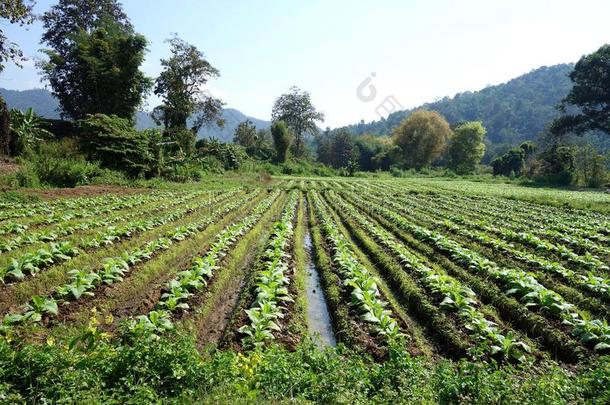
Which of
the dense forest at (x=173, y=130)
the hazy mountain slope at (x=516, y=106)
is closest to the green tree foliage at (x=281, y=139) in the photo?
the dense forest at (x=173, y=130)

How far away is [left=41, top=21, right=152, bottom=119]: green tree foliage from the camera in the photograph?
35.7 m

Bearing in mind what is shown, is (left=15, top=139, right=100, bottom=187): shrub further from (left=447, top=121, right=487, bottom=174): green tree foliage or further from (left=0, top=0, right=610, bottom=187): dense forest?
(left=447, top=121, right=487, bottom=174): green tree foliage

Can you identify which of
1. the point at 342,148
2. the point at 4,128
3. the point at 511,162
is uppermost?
the point at 342,148

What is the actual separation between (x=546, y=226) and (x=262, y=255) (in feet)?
40.2

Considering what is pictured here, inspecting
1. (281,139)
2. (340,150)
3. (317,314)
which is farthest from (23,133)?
(340,150)

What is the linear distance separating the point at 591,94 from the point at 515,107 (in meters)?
111

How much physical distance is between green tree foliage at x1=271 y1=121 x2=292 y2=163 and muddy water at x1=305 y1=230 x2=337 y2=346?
176ft

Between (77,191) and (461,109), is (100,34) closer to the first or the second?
(77,191)

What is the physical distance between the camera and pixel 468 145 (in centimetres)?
7394

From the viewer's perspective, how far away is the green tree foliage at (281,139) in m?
62.8

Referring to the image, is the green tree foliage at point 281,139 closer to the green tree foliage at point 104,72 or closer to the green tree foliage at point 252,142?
the green tree foliage at point 252,142

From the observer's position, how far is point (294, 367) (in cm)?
479

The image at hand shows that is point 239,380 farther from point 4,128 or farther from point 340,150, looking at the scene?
point 340,150

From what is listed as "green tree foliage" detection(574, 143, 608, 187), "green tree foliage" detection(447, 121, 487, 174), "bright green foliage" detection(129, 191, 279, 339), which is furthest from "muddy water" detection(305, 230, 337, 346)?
"green tree foliage" detection(447, 121, 487, 174)
